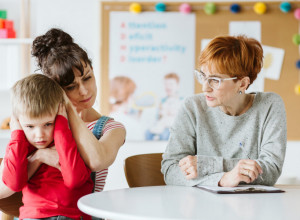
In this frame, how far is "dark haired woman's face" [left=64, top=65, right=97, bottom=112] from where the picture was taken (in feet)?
5.09

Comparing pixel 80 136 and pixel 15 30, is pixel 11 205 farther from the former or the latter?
pixel 15 30

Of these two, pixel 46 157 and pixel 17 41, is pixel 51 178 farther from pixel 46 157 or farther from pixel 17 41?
pixel 17 41

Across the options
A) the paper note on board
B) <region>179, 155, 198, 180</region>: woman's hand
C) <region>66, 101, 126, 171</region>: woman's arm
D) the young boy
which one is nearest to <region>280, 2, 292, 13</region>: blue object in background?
the paper note on board

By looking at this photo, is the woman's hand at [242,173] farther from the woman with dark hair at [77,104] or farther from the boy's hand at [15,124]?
the boy's hand at [15,124]

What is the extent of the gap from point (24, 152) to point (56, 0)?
2.33 m

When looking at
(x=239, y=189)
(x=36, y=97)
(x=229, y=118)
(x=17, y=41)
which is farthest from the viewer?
(x=17, y=41)

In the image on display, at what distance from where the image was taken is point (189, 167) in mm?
1608

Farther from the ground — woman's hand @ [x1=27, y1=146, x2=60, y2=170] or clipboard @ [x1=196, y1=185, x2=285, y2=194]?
woman's hand @ [x1=27, y1=146, x2=60, y2=170]

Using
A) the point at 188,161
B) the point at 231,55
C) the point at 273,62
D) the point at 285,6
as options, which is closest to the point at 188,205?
the point at 188,161

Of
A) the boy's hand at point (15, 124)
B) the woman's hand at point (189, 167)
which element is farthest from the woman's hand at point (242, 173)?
the boy's hand at point (15, 124)

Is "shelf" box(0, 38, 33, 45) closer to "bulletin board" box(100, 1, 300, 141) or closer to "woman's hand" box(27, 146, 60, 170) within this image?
"bulletin board" box(100, 1, 300, 141)

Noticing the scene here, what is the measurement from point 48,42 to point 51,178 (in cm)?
51

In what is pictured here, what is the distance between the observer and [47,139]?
1.41 meters

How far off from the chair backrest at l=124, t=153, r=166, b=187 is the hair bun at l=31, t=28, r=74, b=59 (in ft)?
1.77
